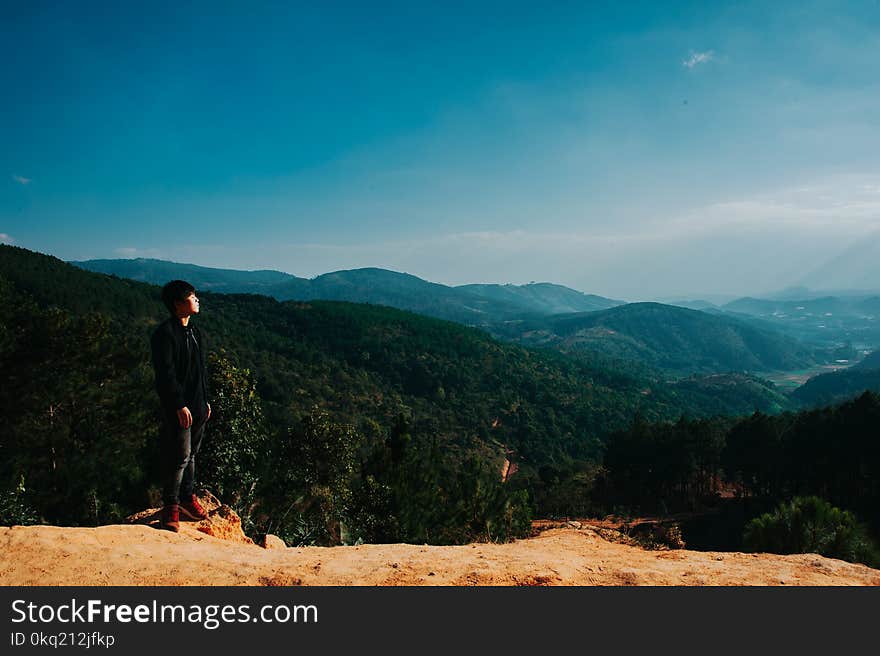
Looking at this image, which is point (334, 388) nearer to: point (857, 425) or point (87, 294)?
point (87, 294)

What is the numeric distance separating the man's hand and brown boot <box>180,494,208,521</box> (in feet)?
7.49

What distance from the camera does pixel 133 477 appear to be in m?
14.4

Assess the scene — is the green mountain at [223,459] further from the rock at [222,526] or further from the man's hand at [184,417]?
the man's hand at [184,417]

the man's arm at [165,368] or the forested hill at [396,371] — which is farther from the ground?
the man's arm at [165,368]

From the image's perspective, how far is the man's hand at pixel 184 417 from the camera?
5.56 m

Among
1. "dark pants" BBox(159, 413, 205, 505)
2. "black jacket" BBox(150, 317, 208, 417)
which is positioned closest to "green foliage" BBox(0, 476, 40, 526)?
"dark pants" BBox(159, 413, 205, 505)

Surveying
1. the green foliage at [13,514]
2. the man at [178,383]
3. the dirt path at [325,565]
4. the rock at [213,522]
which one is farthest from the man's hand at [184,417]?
the green foliage at [13,514]

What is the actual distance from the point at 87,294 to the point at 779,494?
139173mm

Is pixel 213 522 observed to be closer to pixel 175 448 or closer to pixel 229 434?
pixel 175 448

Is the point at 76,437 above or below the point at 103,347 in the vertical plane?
below

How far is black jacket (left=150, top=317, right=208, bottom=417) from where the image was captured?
545 cm

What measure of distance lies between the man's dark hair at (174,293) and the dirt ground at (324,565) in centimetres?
300
